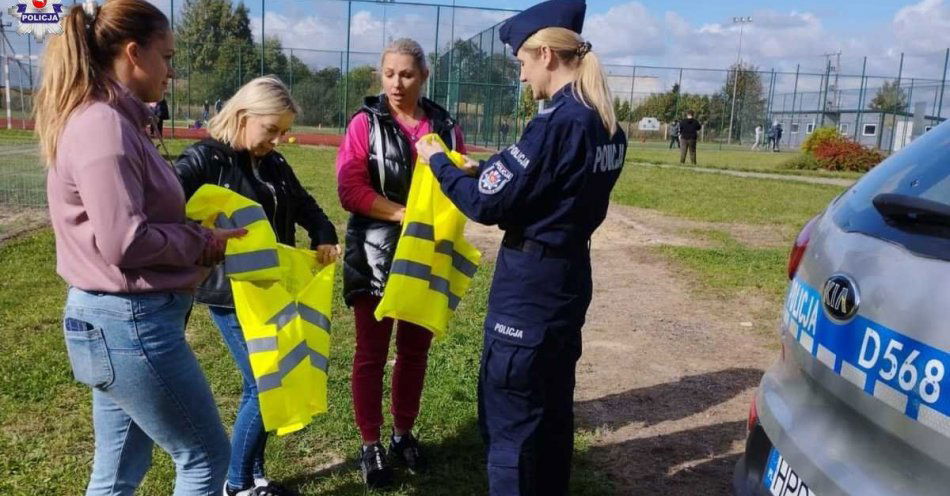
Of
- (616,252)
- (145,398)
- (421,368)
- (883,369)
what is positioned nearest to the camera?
(883,369)

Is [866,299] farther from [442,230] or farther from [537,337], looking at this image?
[442,230]

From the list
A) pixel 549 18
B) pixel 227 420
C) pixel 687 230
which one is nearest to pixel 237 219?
pixel 549 18

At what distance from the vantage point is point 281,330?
2744 mm

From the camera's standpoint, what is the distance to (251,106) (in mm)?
2891

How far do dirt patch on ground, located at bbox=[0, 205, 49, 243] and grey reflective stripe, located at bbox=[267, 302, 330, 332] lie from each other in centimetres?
650

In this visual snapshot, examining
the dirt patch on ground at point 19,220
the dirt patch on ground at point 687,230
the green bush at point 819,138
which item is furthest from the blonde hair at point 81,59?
the green bush at point 819,138

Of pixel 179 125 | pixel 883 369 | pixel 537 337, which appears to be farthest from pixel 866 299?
pixel 179 125

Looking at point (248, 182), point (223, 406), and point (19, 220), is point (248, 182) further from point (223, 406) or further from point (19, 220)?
point (19, 220)

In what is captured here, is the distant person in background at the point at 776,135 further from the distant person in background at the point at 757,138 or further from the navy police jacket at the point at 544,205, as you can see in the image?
the navy police jacket at the point at 544,205

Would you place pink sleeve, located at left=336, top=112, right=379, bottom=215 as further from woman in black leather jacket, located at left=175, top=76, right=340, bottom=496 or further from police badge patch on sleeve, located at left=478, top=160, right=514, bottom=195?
police badge patch on sleeve, located at left=478, top=160, right=514, bottom=195

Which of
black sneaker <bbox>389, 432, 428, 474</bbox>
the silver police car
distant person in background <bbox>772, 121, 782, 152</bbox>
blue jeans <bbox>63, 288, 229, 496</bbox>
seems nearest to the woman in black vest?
black sneaker <bbox>389, 432, 428, 474</bbox>

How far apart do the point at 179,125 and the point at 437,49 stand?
9625mm

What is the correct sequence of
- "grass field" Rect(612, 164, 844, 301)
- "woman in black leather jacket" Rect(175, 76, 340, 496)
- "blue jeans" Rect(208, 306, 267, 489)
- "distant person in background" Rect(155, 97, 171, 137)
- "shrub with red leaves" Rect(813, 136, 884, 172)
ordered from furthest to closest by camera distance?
1. "shrub with red leaves" Rect(813, 136, 884, 172)
2. "grass field" Rect(612, 164, 844, 301)
3. "blue jeans" Rect(208, 306, 267, 489)
4. "woman in black leather jacket" Rect(175, 76, 340, 496)
5. "distant person in background" Rect(155, 97, 171, 137)

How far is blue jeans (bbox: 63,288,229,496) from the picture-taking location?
2.07 metres
